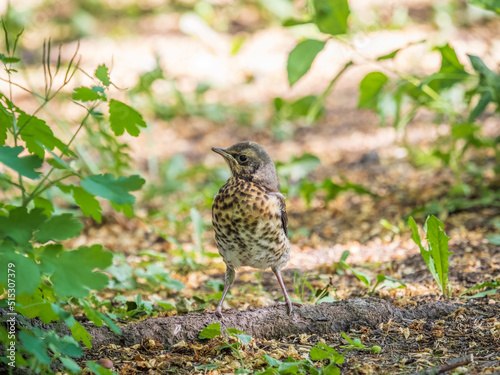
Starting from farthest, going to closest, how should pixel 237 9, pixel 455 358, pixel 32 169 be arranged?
pixel 237 9, pixel 455 358, pixel 32 169

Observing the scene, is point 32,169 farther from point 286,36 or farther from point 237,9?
point 237,9

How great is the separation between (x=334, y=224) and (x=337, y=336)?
2.60m

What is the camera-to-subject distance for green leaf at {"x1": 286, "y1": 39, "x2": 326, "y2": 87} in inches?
166

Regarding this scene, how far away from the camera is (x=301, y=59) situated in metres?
4.25

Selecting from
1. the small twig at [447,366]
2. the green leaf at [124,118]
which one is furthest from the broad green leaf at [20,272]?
the small twig at [447,366]

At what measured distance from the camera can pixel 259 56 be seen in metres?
10.7

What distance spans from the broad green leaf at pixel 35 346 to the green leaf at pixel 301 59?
268 centimetres

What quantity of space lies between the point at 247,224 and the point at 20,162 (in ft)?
4.61

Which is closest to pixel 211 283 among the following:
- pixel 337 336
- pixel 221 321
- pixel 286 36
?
pixel 221 321

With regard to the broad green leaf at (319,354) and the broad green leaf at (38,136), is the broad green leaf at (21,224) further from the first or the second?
the broad green leaf at (319,354)

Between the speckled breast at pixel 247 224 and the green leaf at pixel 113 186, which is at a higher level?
the green leaf at pixel 113 186

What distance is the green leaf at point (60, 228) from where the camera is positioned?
2.06m

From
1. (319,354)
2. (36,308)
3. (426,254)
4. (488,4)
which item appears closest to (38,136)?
(36,308)

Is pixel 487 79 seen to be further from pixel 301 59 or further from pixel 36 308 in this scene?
pixel 36 308
